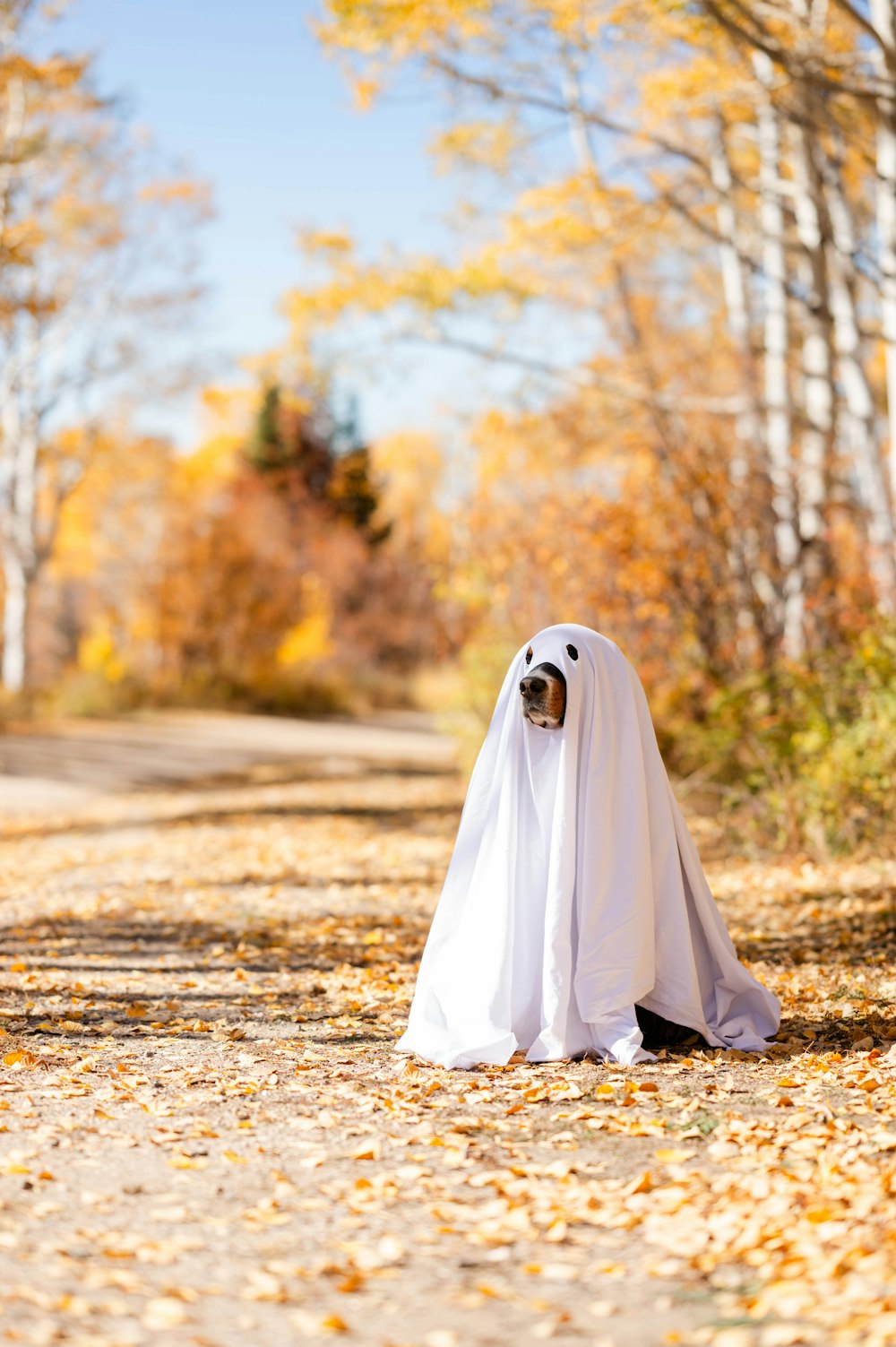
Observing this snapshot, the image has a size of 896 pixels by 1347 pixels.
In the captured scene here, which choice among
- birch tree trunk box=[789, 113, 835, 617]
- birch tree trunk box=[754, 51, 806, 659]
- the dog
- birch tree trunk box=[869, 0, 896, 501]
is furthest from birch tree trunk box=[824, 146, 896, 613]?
the dog

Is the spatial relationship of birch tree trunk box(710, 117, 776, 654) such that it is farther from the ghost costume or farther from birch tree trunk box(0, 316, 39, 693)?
birch tree trunk box(0, 316, 39, 693)

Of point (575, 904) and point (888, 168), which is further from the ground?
point (888, 168)

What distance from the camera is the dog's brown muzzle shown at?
459cm

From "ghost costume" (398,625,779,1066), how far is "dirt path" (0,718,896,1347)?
0.17m

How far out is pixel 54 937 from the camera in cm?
698

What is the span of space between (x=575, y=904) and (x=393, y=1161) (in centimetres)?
128

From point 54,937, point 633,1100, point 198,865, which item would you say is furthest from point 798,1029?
point 198,865

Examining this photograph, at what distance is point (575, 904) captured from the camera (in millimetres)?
4629

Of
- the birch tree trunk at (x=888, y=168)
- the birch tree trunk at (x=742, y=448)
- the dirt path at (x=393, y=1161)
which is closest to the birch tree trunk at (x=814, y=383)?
the birch tree trunk at (x=742, y=448)

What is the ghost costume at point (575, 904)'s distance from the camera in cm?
453

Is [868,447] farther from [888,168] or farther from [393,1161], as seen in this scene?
[393,1161]

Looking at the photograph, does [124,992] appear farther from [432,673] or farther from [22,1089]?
[432,673]

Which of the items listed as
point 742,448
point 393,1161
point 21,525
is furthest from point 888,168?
point 21,525

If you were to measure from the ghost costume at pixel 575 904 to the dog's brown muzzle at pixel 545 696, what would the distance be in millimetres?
42
